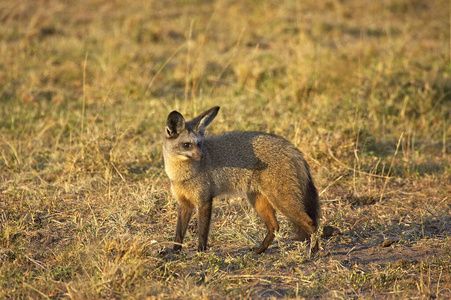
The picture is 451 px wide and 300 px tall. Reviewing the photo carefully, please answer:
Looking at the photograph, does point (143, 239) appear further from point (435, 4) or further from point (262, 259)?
point (435, 4)

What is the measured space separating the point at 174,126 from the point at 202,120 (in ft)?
0.89

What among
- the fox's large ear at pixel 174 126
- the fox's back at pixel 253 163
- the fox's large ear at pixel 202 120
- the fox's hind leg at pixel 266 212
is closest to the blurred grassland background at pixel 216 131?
the fox's hind leg at pixel 266 212

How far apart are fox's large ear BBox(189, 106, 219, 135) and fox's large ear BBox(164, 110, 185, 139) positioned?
134 millimetres

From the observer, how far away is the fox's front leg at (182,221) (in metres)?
4.98

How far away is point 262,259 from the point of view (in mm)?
4727

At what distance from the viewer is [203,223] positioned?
493 cm

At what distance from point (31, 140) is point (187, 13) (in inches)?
265

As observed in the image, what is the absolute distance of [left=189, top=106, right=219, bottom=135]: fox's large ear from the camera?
16.4 feet

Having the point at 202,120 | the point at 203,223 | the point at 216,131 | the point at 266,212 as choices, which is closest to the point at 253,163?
the point at 266,212

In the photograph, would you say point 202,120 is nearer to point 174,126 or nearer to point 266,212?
point 174,126

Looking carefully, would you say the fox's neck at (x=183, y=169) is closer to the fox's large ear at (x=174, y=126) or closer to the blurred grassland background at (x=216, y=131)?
the fox's large ear at (x=174, y=126)

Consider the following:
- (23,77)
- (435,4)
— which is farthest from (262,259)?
(435,4)

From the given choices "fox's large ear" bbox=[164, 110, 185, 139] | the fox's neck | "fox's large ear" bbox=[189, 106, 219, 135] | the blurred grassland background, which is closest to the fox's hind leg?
the blurred grassland background

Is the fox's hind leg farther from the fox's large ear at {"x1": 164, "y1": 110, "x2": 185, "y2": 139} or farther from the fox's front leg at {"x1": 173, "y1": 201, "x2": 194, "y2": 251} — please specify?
the fox's large ear at {"x1": 164, "y1": 110, "x2": 185, "y2": 139}
